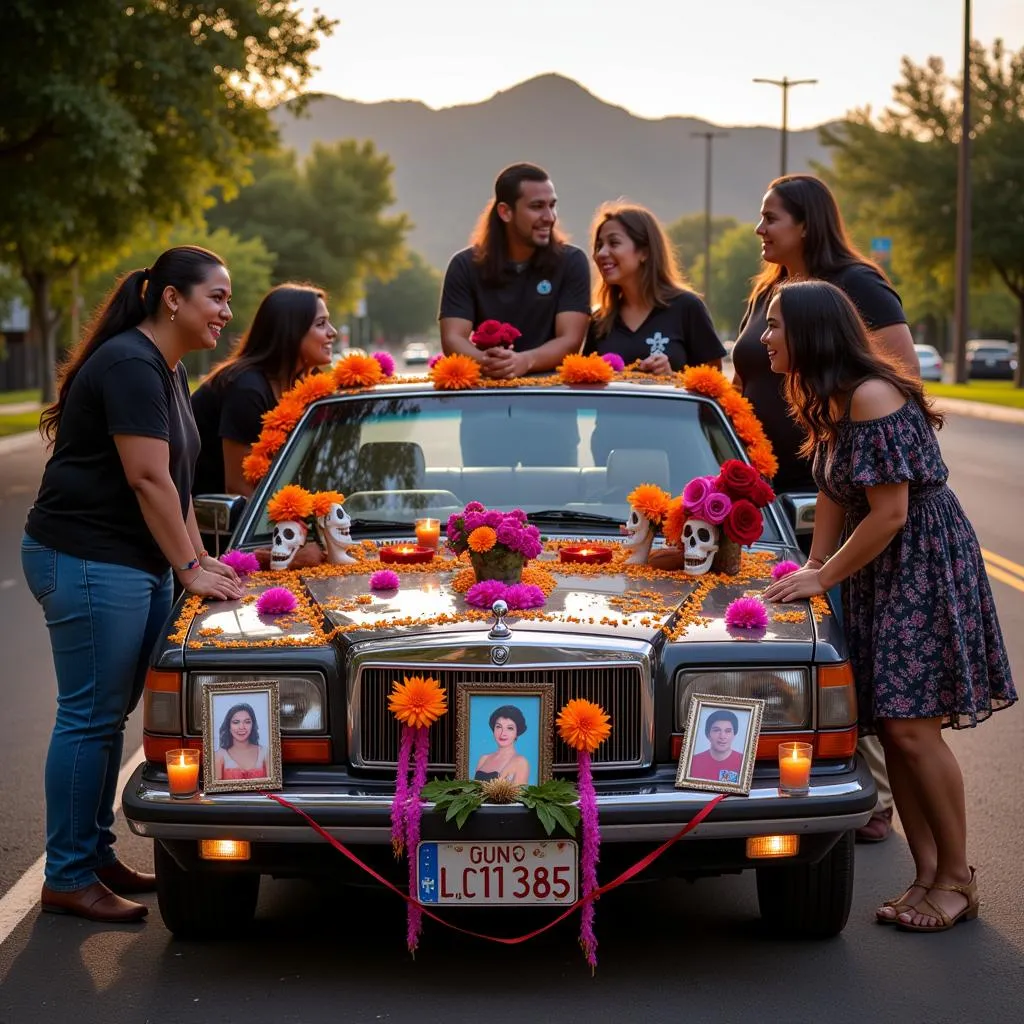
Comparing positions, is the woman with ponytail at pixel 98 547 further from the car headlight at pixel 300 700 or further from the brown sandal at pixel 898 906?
the brown sandal at pixel 898 906

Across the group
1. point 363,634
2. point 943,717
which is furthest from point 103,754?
point 943,717

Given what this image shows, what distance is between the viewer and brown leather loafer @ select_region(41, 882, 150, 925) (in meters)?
4.82

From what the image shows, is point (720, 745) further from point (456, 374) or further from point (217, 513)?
point (456, 374)

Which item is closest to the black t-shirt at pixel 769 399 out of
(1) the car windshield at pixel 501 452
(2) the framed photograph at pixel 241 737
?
(1) the car windshield at pixel 501 452

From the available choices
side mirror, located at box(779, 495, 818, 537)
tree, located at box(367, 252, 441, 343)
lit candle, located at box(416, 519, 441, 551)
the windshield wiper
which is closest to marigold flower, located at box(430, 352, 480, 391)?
the windshield wiper

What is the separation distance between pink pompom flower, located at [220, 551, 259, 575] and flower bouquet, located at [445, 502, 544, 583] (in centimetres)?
75

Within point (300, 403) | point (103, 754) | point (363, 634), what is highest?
point (300, 403)

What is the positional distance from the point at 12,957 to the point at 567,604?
5.90ft

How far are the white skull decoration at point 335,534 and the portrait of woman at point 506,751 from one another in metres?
1.20

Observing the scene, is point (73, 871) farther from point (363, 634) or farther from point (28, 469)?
point (28, 469)

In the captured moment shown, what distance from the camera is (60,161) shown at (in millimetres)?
22875

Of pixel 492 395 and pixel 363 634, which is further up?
pixel 492 395

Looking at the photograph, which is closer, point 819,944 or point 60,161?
point 819,944

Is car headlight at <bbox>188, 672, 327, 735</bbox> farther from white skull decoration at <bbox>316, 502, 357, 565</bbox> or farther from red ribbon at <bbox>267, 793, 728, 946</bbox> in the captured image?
white skull decoration at <bbox>316, 502, 357, 565</bbox>
